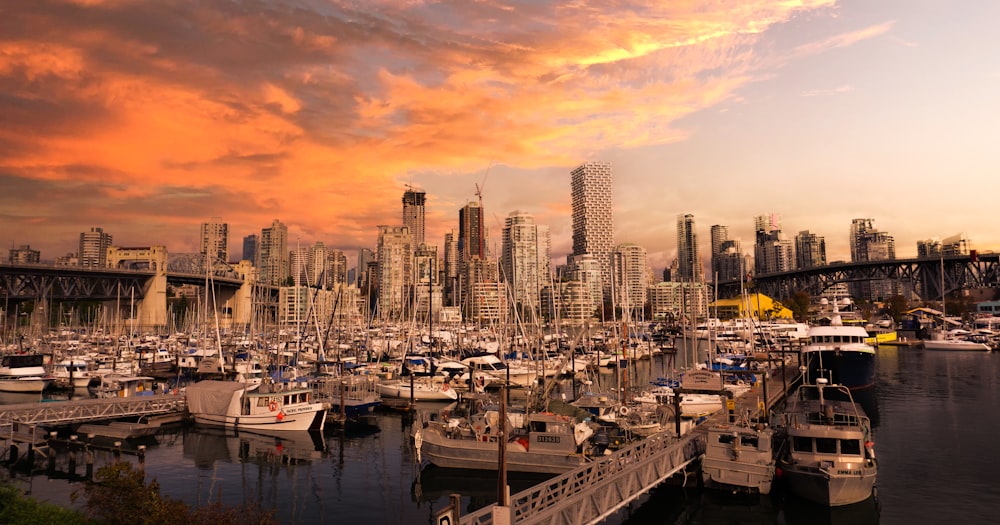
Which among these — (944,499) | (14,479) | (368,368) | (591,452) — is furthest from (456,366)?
(944,499)

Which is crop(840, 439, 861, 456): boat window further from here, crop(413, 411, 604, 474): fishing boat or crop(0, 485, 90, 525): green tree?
crop(0, 485, 90, 525): green tree

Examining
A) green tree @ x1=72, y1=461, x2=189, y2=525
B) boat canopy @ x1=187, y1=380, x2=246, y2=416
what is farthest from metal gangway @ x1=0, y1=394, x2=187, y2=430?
green tree @ x1=72, y1=461, x2=189, y2=525

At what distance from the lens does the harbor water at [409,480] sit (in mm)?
33188

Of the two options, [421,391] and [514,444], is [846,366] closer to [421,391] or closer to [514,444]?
[421,391]

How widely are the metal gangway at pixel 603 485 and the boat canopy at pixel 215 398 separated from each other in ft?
106

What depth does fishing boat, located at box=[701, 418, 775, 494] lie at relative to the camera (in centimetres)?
3459

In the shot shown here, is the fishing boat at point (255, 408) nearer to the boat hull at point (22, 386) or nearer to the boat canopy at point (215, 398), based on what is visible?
the boat canopy at point (215, 398)

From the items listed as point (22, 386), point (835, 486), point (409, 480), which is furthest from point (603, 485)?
point (22, 386)

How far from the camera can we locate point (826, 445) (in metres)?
33.2

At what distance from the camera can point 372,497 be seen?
36875 millimetres

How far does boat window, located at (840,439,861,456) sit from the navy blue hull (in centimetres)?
4330

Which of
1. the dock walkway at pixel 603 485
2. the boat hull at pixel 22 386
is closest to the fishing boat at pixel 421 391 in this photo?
the dock walkway at pixel 603 485

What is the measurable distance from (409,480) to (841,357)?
57884mm

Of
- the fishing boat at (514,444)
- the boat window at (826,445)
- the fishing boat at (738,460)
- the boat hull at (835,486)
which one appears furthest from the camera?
the fishing boat at (514,444)
